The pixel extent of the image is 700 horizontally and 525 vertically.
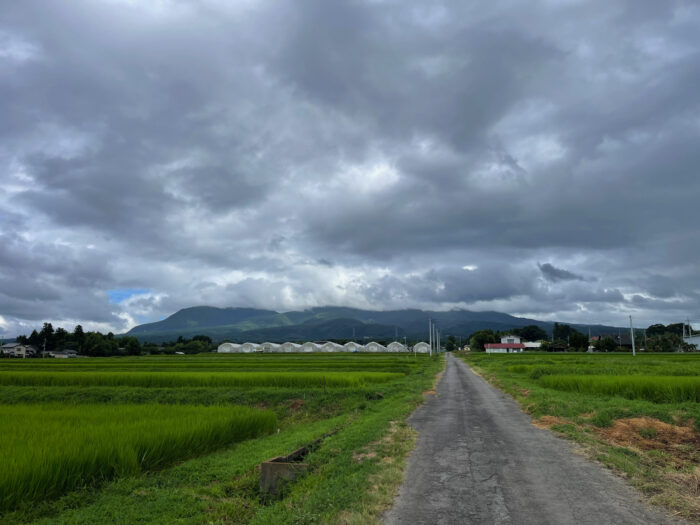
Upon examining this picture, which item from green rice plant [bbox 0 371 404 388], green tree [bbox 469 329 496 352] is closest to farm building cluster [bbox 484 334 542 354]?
green tree [bbox 469 329 496 352]

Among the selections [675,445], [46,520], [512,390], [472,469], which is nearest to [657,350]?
[512,390]

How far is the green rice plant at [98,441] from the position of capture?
27.2ft

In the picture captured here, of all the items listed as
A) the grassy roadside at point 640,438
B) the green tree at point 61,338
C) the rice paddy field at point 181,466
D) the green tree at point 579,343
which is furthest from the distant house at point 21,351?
the green tree at point 579,343

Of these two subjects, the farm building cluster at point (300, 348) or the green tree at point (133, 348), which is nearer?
the green tree at point (133, 348)

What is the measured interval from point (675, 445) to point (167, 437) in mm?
14779

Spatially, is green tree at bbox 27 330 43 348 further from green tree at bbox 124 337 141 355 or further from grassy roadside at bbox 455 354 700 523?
grassy roadside at bbox 455 354 700 523

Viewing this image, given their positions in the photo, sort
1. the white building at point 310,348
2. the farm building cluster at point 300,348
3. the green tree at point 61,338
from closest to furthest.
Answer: the white building at point 310,348 → the farm building cluster at point 300,348 → the green tree at point 61,338

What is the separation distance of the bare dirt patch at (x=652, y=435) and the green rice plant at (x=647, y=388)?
6.64m

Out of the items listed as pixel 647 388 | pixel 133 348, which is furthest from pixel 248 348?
pixel 647 388

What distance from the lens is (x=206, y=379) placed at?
98.6ft

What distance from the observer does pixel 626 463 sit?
9453 mm

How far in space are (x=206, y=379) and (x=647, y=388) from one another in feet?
90.3

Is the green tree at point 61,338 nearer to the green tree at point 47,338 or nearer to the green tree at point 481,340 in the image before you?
the green tree at point 47,338

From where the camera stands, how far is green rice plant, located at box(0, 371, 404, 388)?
28.7 meters
